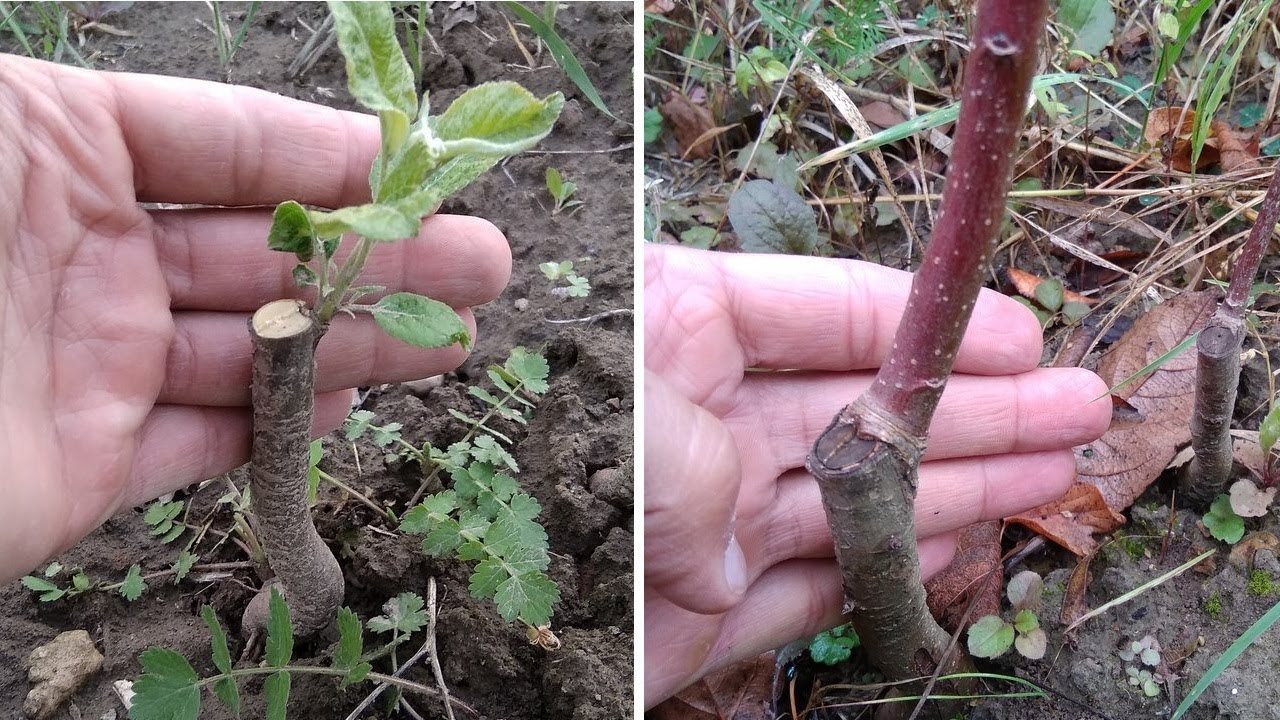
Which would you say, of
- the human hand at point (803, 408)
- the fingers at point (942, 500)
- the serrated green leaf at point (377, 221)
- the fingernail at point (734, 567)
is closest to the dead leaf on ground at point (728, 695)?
the human hand at point (803, 408)

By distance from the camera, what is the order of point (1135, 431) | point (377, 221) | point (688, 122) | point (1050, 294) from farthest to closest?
point (688, 122) → point (1050, 294) → point (1135, 431) → point (377, 221)

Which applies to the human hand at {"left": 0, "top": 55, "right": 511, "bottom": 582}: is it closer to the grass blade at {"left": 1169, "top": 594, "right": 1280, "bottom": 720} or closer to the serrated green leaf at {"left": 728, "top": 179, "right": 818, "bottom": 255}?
the serrated green leaf at {"left": 728, "top": 179, "right": 818, "bottom": 255}

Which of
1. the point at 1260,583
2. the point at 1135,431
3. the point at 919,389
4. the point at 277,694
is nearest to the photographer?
the point at 919,389

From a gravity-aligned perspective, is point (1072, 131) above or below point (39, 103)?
below

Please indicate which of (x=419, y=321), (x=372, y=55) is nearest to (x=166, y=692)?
(x=419, y=321)

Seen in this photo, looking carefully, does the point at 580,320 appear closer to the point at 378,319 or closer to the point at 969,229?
the point at 378,319

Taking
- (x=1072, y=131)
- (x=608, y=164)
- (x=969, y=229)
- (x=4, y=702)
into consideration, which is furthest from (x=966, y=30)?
(x=4, y=702)

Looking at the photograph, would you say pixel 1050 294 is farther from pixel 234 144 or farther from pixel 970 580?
→ pixel 234 144

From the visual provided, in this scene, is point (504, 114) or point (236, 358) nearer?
point (504, 114)
